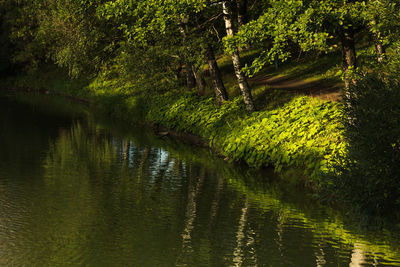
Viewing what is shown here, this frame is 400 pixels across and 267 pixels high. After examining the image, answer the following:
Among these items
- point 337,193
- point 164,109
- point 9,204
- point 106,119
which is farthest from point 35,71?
point 337,193

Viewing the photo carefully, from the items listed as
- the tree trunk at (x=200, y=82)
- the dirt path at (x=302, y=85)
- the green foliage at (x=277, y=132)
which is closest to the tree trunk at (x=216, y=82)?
the green foliage at (x=277, y=132)

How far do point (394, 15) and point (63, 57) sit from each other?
21152 millimetres

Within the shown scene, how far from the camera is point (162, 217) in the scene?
15.0 metres

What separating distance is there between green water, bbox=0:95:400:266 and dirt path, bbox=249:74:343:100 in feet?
23.6

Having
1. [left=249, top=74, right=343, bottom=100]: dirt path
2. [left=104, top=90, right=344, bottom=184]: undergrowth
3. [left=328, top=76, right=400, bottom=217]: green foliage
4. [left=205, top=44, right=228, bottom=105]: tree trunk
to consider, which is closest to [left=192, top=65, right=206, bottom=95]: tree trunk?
[left=104, top=90, right=344, bottom=184]: undergrowth

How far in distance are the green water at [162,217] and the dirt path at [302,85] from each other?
7.20 metres

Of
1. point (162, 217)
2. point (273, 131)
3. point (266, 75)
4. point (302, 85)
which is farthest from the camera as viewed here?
point (266, 75)

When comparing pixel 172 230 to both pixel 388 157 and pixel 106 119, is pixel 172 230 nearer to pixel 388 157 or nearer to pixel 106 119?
pixel 388 157

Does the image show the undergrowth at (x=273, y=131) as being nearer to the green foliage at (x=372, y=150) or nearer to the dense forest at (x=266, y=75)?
the dense forest at (x=266, y=75)

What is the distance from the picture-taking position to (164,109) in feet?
106

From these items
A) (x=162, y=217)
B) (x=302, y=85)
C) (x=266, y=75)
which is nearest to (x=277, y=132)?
(x=162, y=217)

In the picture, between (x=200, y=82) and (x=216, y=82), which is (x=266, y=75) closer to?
(x=200, y=82)

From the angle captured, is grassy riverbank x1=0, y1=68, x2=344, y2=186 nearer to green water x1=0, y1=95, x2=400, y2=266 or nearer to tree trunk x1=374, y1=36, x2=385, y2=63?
green water x1=0, y1=95, x2=400, y2=266

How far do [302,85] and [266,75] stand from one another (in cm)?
787
